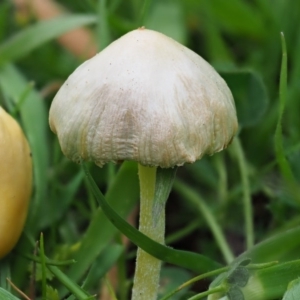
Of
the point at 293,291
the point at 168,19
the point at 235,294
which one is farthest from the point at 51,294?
the point at 168,19

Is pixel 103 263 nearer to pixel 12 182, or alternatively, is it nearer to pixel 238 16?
pixel 12 182

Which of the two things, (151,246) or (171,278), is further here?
(171,278)

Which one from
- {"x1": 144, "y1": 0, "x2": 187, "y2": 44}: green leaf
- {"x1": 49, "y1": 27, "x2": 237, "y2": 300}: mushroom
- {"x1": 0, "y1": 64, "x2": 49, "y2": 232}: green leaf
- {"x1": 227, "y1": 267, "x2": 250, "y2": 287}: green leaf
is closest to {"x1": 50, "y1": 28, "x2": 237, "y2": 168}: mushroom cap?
{"x1": 49, "y1": 27, "x2": 237, "y2": 300}: mushroom

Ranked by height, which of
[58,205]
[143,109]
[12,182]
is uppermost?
[143,109]

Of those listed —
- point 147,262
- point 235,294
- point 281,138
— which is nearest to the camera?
point 235,294

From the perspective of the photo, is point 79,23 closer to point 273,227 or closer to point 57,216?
point 57,216

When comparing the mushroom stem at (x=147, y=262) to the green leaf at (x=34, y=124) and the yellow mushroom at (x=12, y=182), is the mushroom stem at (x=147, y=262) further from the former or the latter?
the green leaf at (x=34, y=124)
